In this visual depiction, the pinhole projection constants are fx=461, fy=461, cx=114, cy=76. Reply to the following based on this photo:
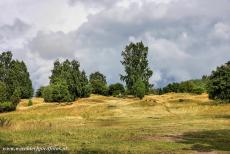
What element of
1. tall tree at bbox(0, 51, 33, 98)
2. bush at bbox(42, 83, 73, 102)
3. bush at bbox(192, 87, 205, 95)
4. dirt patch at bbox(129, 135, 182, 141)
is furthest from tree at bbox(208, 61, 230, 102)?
bush at bbox(192, 87, 205, 95)

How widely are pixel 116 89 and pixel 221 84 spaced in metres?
111

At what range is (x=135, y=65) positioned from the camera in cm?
15762

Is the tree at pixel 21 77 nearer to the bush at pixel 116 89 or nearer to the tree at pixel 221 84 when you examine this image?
the bush at pixel 116 89

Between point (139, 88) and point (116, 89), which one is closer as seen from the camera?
point (139, 88)

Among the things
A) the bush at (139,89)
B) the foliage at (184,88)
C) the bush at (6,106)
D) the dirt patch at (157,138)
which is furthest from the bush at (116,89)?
the dirt patch at (157,138)

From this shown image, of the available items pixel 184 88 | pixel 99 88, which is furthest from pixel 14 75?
pixel 184 88

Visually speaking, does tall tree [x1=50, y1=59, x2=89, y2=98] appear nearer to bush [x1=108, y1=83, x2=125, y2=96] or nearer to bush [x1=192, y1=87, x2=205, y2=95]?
bush [x1=108, y1=83, x2=125, y2=96]

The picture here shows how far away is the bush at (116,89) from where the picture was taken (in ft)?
622

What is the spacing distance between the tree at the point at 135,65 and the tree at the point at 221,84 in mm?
67430

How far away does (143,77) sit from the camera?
15612cm

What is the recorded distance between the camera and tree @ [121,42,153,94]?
155125 millimetres

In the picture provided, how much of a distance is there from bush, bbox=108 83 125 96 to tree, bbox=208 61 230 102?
340 ft

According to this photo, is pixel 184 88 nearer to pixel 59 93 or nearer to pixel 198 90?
pixel 198 90

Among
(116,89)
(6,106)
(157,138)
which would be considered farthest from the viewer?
(116,89)
